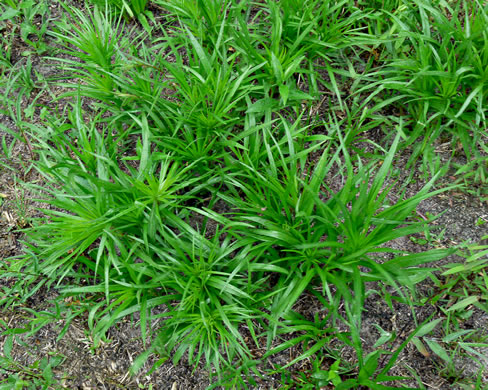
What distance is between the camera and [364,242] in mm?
1520

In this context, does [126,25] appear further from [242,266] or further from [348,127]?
[242,266]

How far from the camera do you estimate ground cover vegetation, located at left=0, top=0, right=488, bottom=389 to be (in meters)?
1.61

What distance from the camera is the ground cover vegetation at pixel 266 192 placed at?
161 centimetres

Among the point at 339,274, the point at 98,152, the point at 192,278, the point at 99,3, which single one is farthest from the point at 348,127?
the point at 99,3

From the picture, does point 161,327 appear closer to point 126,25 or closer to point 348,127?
point 348,127

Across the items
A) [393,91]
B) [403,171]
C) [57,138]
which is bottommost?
[403,171]

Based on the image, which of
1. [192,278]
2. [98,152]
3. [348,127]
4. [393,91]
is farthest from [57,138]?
[393,91]

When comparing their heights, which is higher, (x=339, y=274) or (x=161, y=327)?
(x=339, y=274)

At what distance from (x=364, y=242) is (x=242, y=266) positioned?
1.62ft

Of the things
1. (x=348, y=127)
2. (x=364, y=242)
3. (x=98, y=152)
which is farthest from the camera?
(x=348, y=127)

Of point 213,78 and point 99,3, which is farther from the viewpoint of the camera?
point 99,3

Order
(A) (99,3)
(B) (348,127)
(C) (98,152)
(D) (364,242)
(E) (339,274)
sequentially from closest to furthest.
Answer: (D) (364,242) → (E) (339,274) → (C) (98,152) → (B) (348,127) → (A) (99,3)

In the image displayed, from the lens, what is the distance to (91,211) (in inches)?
66.9

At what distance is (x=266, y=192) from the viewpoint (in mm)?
1696
